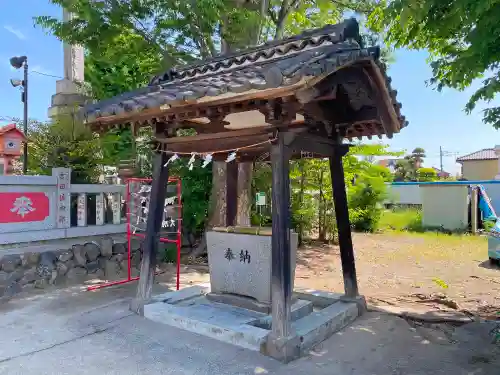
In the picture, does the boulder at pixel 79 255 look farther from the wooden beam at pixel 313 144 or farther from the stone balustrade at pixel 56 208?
the wooden beam at pixel 313 144

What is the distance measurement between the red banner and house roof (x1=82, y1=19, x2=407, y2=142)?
6.91 ft

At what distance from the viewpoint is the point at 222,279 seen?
5.74 meters

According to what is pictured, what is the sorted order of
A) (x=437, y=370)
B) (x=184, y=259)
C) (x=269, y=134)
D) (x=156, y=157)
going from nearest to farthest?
(x=437, y=370), (x=269, y=134), (x=156, y=157), (x=184, y=259)

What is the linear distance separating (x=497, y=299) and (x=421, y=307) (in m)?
1.62

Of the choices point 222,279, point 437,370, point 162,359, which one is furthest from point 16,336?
point 437,370

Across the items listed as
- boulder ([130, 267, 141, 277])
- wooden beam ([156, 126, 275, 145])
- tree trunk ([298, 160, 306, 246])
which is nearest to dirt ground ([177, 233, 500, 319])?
tree trunk ([298, 160, 306, 246])

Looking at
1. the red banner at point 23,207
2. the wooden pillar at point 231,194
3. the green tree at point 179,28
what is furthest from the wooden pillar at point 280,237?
the red banner at point 23,207

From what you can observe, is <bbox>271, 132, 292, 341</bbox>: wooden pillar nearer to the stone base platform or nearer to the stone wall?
the stone base platform

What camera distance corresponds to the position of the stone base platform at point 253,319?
169 inches

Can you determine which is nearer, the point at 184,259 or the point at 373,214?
the point at 184,259

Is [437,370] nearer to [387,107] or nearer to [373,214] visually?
[387,107]

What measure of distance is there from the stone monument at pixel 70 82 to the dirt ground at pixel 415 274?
6.32 meters

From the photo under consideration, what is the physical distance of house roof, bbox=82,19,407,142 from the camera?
3553mm

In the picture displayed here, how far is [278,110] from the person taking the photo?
14.2 ft
